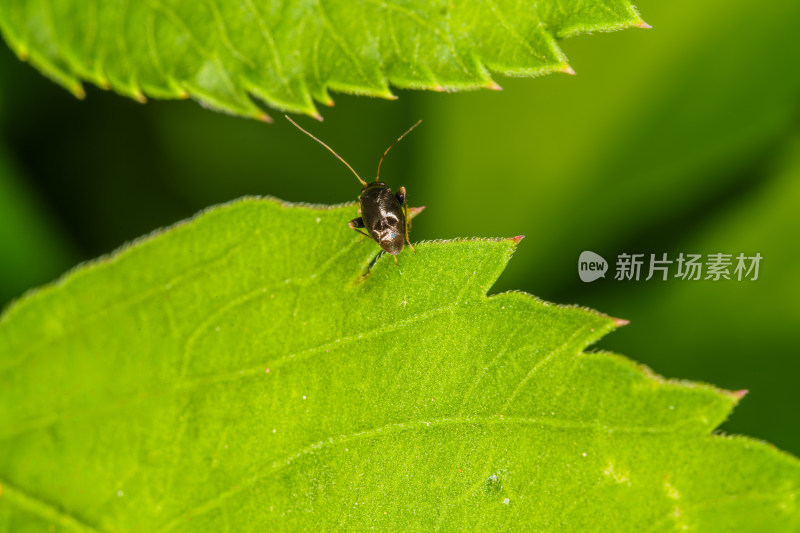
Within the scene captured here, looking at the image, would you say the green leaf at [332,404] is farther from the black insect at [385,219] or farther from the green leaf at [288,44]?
the green leaf at [288,44]

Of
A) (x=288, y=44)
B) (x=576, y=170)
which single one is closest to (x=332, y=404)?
(x=288, y=44)

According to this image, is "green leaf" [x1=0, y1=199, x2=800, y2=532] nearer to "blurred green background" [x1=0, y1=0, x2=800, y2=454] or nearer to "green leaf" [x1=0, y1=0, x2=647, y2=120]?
"green leaf" [x1=0, y1=0, x2=647, y2=120]

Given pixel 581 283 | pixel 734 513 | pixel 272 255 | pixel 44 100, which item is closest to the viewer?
pixel 734 513

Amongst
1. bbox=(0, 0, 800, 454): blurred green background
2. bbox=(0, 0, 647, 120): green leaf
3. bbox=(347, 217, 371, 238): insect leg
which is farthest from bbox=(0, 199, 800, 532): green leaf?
bbox=(0, 0, 800, 454): blurred green background

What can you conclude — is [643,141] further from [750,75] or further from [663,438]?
[663,438]

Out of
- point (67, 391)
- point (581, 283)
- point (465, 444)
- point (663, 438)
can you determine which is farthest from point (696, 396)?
point (67, 391)
